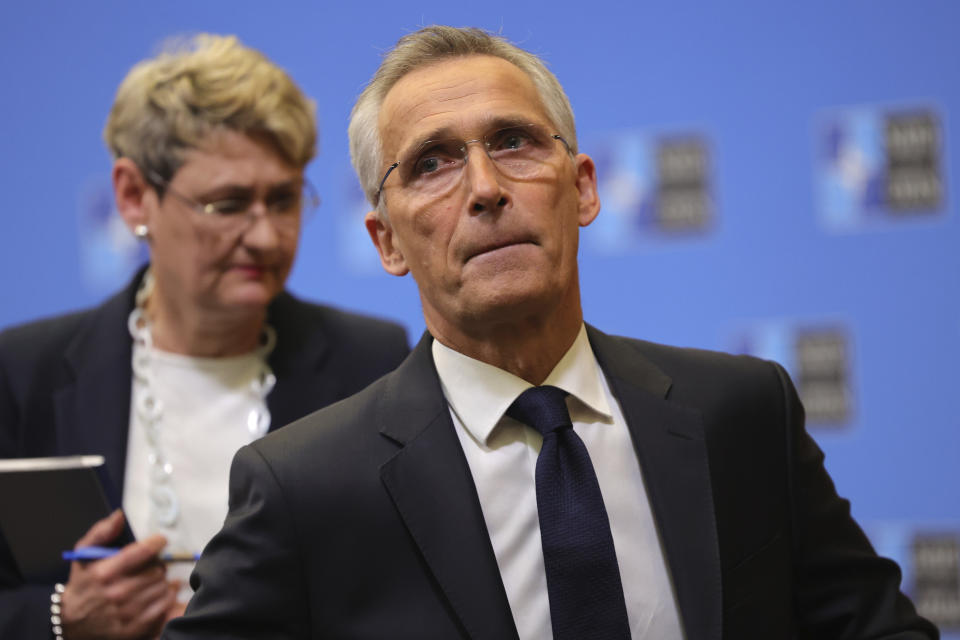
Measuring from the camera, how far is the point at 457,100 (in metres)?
1.61

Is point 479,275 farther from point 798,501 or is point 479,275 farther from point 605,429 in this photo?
point 798,501

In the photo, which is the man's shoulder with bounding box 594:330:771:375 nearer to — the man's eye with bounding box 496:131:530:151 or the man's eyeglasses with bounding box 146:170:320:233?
the man's eye with bounding box 496:131:530:151

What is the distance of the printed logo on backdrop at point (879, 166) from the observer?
8.91 feet

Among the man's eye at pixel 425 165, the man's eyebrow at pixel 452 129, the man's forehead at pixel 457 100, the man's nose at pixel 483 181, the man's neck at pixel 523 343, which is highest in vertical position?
the man's forehead at pixel 457 100

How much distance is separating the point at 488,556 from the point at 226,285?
1.09 meters

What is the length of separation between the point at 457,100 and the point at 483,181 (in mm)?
146

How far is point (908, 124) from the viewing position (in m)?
2.74

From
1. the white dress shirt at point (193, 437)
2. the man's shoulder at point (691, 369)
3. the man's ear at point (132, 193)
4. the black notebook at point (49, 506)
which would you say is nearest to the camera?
the man's shoulder at point (691, 369)

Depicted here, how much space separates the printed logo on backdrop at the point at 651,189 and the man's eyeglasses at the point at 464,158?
136 centimetres

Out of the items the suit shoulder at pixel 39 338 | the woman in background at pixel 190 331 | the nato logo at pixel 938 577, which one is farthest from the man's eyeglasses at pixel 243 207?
the nato logo at pixel 938 577

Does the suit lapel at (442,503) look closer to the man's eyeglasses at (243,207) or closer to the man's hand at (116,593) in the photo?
the man's hand at (116,593)

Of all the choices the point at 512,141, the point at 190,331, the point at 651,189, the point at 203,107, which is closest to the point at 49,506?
the point at 190,331

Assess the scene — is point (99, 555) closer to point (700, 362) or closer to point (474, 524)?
point (474, 524)

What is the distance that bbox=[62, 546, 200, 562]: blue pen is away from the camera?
6.68 feet
